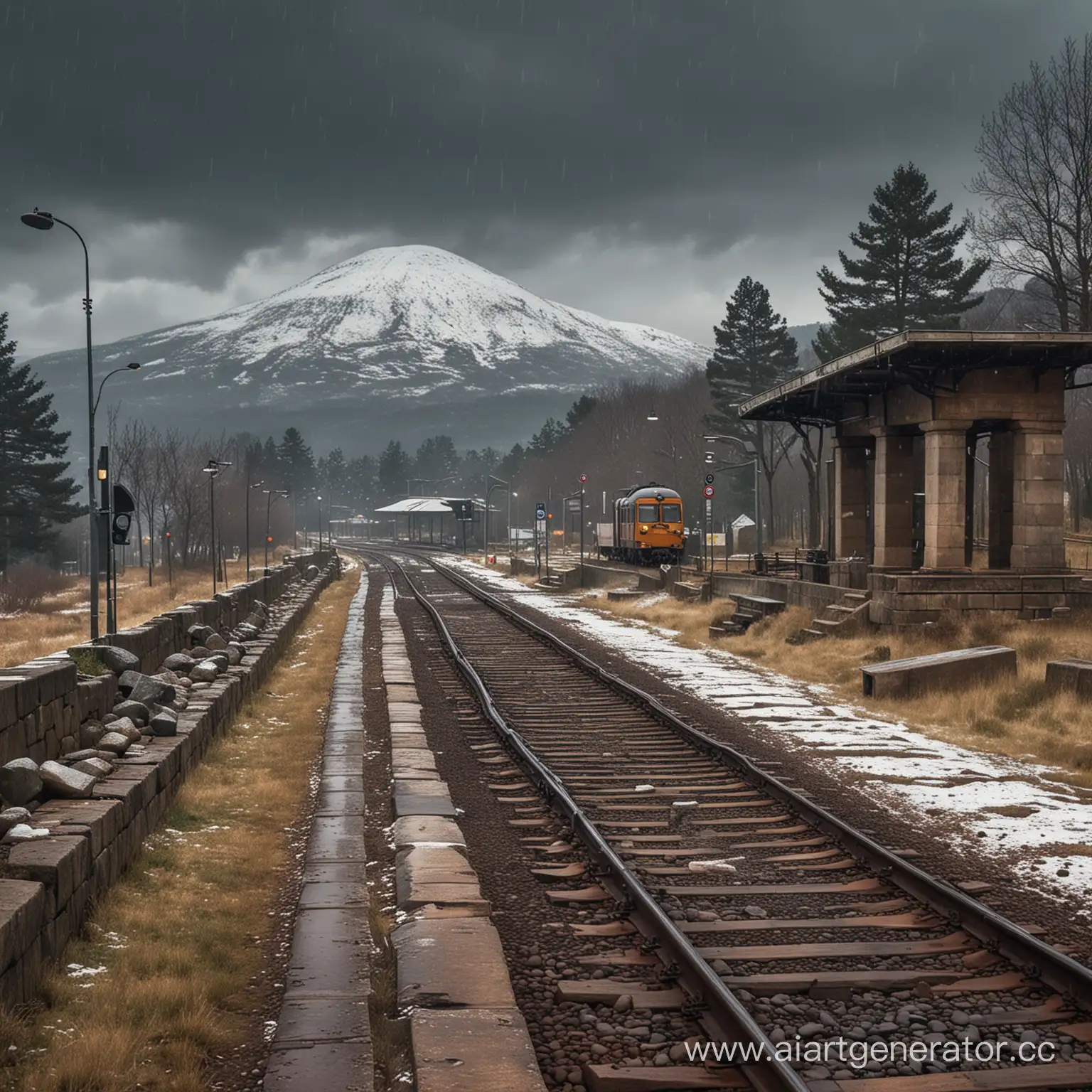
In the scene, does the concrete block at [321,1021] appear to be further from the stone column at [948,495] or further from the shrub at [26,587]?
the shrub at [26,587]

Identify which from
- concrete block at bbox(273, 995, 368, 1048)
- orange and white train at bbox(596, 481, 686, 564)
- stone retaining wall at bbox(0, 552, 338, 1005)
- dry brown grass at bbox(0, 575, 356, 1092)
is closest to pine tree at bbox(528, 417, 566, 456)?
orange and white train at bbox(596, 481, 686, 564)

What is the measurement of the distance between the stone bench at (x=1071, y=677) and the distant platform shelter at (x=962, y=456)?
21.0ft

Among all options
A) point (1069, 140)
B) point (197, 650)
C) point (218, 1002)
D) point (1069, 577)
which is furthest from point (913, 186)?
point (218, 1002)

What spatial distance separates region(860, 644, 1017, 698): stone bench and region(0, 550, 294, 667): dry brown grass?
47.8 ft

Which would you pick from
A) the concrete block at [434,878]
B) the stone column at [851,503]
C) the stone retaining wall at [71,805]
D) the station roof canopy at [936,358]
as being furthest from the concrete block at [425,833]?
the stone column at [851,503]

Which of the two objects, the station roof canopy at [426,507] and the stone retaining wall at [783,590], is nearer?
the stone retaining wall at [783,590]

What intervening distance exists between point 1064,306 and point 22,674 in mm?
34910

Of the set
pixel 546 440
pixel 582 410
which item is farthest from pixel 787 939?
pixel 546 440

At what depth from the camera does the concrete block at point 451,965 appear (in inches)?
242

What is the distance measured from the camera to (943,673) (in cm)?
1758

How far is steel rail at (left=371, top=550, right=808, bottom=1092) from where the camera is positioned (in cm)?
513

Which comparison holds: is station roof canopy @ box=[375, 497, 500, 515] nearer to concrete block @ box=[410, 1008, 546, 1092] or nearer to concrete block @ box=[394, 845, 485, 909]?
concrete block @ box=[394, 845, 485, 909]

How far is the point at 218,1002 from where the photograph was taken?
6.42 m

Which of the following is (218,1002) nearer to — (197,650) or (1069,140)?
(197,650)
